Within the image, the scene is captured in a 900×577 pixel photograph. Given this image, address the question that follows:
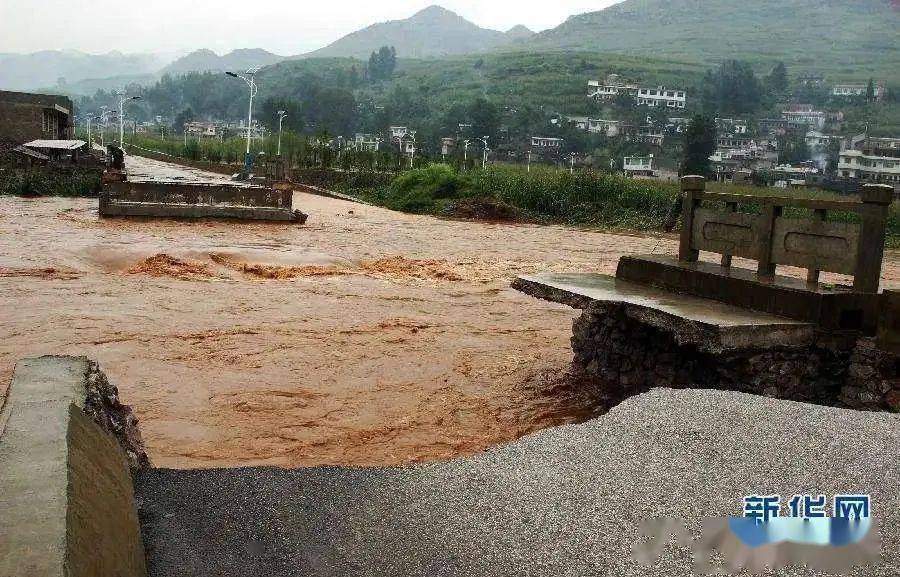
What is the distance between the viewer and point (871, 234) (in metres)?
6.91

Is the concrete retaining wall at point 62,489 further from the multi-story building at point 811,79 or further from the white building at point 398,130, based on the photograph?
the multi-story building at point 811,79

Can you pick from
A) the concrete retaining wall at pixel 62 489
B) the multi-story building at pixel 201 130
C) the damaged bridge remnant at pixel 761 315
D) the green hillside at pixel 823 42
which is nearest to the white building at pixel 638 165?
the green hillside at pixel 823 42

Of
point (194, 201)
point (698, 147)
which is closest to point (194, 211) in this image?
point (194, 201)

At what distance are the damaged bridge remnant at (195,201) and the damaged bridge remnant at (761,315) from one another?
647 inches

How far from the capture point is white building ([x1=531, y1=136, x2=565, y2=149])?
8499cm

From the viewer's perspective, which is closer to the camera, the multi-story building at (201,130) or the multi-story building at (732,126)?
the multi-story building at (732,126)

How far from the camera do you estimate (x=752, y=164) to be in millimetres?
72062

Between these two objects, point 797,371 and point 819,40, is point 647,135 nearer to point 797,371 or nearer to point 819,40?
point 797,371

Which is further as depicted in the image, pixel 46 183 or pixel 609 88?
pixel 609 88

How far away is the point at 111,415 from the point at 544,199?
97.2ft

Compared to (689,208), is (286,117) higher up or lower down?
higher up

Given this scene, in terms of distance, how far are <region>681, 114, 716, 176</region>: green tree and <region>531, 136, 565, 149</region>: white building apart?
86.8ft

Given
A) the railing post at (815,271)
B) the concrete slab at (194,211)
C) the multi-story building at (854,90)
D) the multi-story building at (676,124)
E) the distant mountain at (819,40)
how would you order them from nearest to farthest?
the railing post at (815,271) < the concrete slab at (194,211) < the multi-story building at (676,124) < the multi-story building at (854,90) < the distant mountain at (819,40)

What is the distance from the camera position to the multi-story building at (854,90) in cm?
9481
